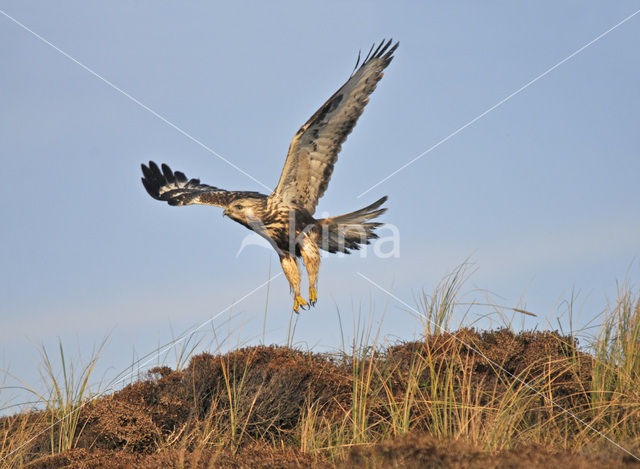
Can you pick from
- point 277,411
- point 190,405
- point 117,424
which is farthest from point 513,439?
point 117,424

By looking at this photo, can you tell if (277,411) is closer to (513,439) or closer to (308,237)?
(513,439)

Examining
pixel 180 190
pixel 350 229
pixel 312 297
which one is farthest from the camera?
pixel 180 190

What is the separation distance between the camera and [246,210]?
30.6 feet

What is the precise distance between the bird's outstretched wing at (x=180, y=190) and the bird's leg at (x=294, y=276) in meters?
1.14

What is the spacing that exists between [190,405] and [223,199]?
13.3 ft

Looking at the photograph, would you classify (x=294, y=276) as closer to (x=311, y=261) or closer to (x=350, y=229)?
(x=311, y=261)

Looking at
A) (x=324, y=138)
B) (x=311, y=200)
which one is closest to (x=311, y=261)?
(x=311, y=200)

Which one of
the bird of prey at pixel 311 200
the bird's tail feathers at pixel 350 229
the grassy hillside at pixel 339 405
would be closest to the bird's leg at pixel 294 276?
the bird of prey at pixel 311 200

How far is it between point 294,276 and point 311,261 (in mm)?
369

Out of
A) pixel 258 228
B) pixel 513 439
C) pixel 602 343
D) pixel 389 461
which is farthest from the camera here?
pixel 258 228

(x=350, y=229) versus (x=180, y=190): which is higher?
(x=180, y=190)

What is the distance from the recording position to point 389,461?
3768 mm

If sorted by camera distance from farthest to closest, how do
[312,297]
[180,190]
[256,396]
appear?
[180,190]
[312,297]
[256,396]

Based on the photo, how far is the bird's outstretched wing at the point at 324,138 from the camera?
845 centimetres
